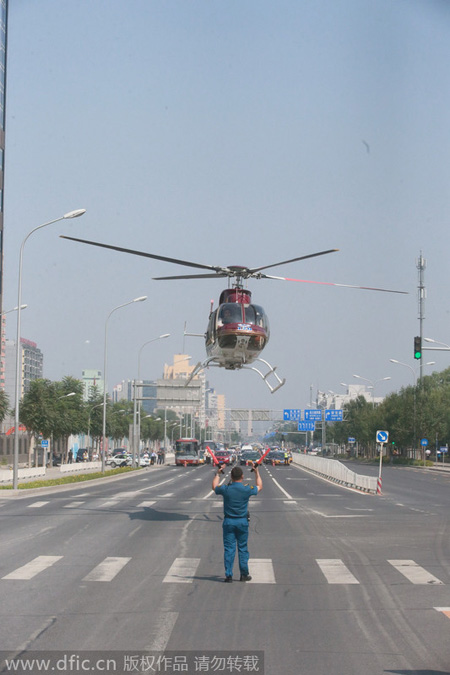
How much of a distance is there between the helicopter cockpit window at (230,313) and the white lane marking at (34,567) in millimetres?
11596

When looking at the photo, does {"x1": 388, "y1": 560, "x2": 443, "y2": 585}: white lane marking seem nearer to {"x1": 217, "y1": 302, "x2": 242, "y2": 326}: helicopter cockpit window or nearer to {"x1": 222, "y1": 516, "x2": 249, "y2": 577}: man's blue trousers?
{"x1": 222, "y1": 516, "x2": 249, "y2": 577}: man's blue trousers

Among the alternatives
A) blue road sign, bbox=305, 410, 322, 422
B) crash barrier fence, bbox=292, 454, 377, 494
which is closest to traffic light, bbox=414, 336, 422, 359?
crash barrier fence, bbox=292, 454, 377, 494

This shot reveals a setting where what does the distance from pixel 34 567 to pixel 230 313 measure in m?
12.9

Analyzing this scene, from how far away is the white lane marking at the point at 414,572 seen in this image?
13.1 metres

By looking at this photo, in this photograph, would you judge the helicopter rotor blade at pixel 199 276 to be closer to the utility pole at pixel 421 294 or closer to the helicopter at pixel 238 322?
the helicopter at pixel 238 322

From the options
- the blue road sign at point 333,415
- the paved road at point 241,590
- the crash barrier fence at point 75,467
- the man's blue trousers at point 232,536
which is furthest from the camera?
the blue road sign at point 333,415

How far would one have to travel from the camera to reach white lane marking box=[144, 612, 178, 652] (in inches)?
335

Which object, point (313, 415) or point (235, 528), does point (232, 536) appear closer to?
point (235, 528)

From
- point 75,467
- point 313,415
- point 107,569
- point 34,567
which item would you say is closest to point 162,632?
point 107,569

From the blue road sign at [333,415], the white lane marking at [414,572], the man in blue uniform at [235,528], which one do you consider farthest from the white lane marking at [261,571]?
the blue road sign at [333,415]

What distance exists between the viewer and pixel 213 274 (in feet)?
84.0

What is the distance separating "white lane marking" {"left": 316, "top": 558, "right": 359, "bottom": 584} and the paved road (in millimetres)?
31

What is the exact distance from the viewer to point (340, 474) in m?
49.0

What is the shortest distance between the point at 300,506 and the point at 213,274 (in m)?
8.61
